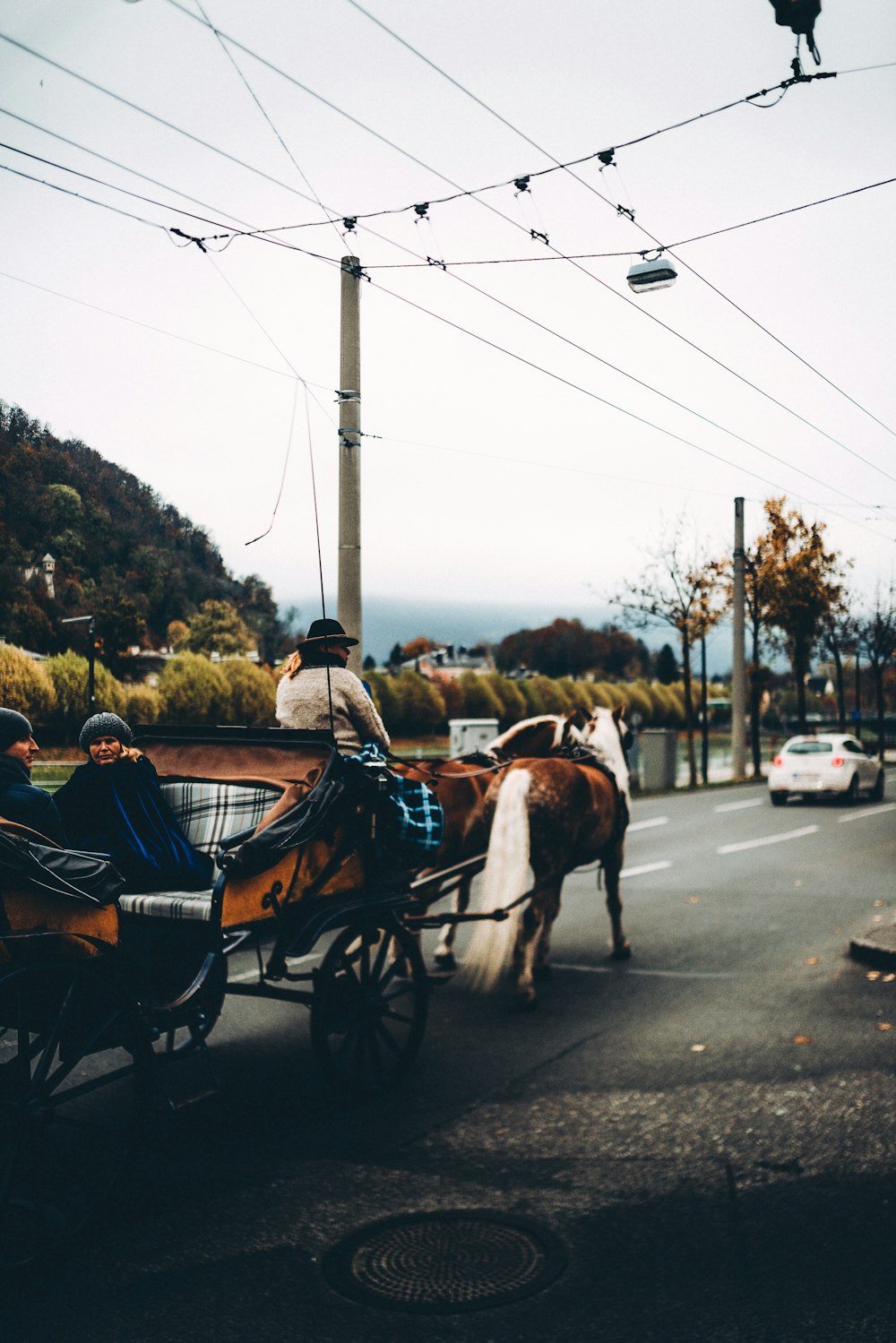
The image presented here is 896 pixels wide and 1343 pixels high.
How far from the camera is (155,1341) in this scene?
3311 mm

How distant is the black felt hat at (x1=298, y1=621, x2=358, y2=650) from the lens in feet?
21.3

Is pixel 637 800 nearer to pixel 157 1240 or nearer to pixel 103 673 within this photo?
pixel 103 673

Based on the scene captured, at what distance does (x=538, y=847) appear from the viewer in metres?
7.71

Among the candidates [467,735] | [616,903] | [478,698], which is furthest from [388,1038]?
[478,698]

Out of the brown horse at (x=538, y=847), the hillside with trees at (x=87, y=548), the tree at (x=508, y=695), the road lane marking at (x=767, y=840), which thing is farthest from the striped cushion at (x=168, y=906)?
the tree at (x=508, y=695)

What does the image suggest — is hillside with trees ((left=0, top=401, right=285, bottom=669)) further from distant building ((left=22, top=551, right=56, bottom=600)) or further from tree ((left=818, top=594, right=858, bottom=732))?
tree ((left=818, top=594, right=858, bottom=732))

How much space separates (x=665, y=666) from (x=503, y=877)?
82.9 meters

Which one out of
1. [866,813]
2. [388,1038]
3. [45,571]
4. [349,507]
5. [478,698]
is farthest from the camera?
[478,698]

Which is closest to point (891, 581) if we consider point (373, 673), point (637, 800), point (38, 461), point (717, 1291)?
point (373, 673)

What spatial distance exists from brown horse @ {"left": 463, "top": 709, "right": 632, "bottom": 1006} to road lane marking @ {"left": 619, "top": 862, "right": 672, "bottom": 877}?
4695mm

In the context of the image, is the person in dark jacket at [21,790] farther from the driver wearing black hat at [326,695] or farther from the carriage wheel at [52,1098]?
the driver wearing black hat at [326,695]

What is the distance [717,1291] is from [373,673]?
35499 millimetres

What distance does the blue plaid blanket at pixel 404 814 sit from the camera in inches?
225

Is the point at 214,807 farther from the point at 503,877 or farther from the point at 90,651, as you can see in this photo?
the point at 90,651
